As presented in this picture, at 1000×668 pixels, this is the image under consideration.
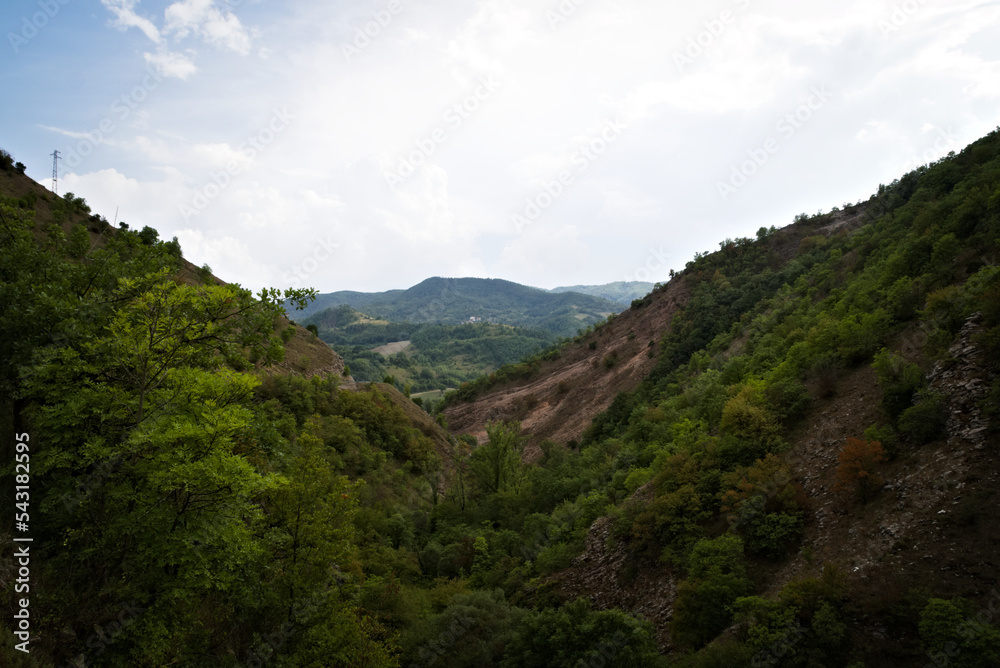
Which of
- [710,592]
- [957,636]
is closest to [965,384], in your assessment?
[957,636]

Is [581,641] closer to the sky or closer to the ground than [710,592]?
closer to the ground

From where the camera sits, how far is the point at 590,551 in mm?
16734

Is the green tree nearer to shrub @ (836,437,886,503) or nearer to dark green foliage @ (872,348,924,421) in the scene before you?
shrub @ (836,437,886,503)

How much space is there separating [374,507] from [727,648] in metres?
17.8

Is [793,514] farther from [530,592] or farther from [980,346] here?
[530,592]

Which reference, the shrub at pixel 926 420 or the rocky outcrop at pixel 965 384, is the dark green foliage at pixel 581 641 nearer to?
the shrub at pixel 926 420

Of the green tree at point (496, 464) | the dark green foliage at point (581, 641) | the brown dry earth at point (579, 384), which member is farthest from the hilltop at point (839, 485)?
the brown dry earth at point (579, 384)

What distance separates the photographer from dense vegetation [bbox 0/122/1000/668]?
8.22 metres

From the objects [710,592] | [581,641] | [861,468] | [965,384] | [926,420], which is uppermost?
[965,384]

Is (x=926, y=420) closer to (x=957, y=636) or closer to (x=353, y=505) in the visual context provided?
(x=957, y=636)

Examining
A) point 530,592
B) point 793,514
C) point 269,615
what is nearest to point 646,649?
point 793,514

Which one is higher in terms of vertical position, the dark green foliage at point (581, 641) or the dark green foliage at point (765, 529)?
the dark green foliage at point (765, 529)

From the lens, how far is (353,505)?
14227 mm

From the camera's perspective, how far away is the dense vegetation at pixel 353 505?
324 inches
